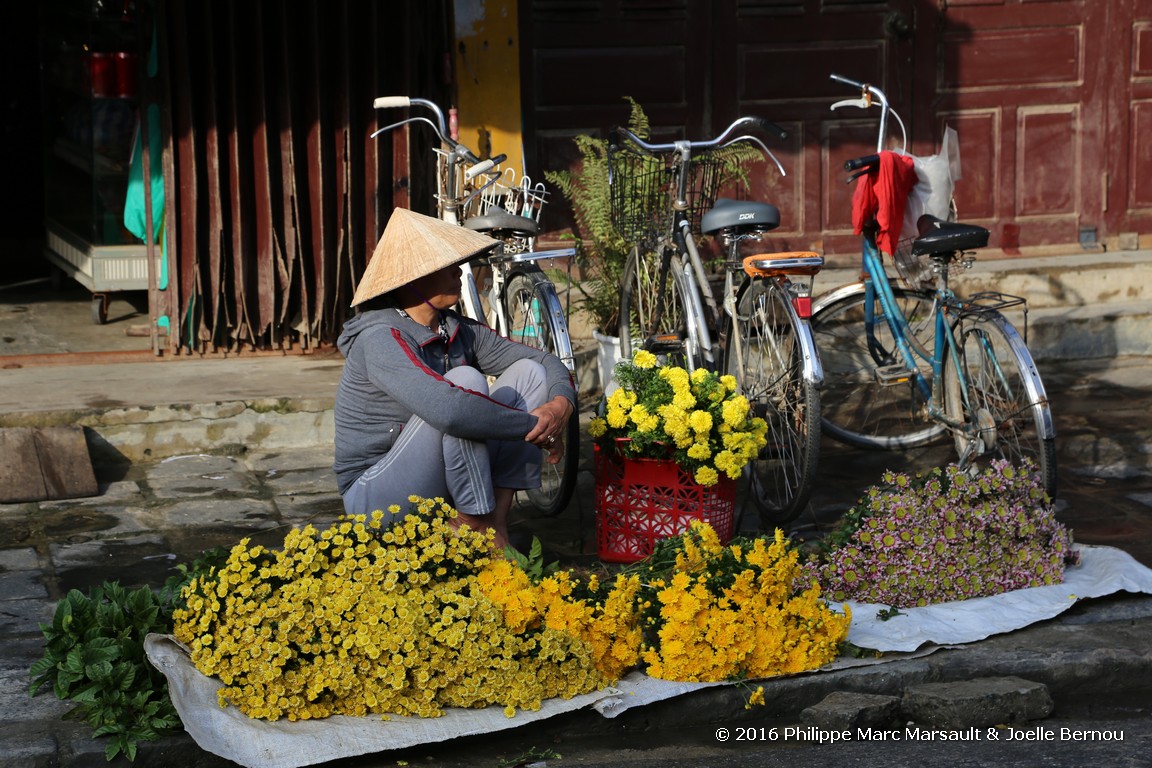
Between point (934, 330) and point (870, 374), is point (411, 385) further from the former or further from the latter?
point (870, 374)

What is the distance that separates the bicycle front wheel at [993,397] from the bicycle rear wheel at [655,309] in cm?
105

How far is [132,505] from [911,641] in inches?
123

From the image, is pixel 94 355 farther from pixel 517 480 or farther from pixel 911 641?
pixel 911 641

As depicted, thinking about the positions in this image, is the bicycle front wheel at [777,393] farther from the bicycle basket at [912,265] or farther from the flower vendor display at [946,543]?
the bicycle basket at [912,265]

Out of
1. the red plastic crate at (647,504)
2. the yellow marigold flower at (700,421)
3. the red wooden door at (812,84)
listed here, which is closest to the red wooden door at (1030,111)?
the red wooden door at (812,84)

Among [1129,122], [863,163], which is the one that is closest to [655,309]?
[863,163]

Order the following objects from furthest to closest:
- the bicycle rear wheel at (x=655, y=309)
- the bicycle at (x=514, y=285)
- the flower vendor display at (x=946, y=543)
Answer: the bicycle rear wheel at (x=655, y=309) → the bicycle at (x=514, y=285) → the flower vendor display at (x=946, y=543)

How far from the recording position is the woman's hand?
14.3ft

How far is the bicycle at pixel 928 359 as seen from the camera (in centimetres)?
516

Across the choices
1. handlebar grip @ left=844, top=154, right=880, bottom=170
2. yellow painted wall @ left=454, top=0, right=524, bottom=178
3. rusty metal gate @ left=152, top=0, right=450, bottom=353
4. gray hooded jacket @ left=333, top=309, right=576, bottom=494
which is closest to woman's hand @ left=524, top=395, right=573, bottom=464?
gray hooded jacket @ left=333, top=309, right=576, bottom=494

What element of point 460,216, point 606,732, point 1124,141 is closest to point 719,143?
point 460,216

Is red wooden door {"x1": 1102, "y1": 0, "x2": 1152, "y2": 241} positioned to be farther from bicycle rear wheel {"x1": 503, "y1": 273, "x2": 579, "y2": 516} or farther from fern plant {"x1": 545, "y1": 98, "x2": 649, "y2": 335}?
bicycle rear wheel {"x1": 503, "y1": 273, "x2": 579, "y2": 516}

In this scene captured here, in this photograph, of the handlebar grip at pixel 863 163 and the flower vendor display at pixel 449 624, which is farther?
the handlebar grip at pixel 863 163

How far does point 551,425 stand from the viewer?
4391 millimetres
